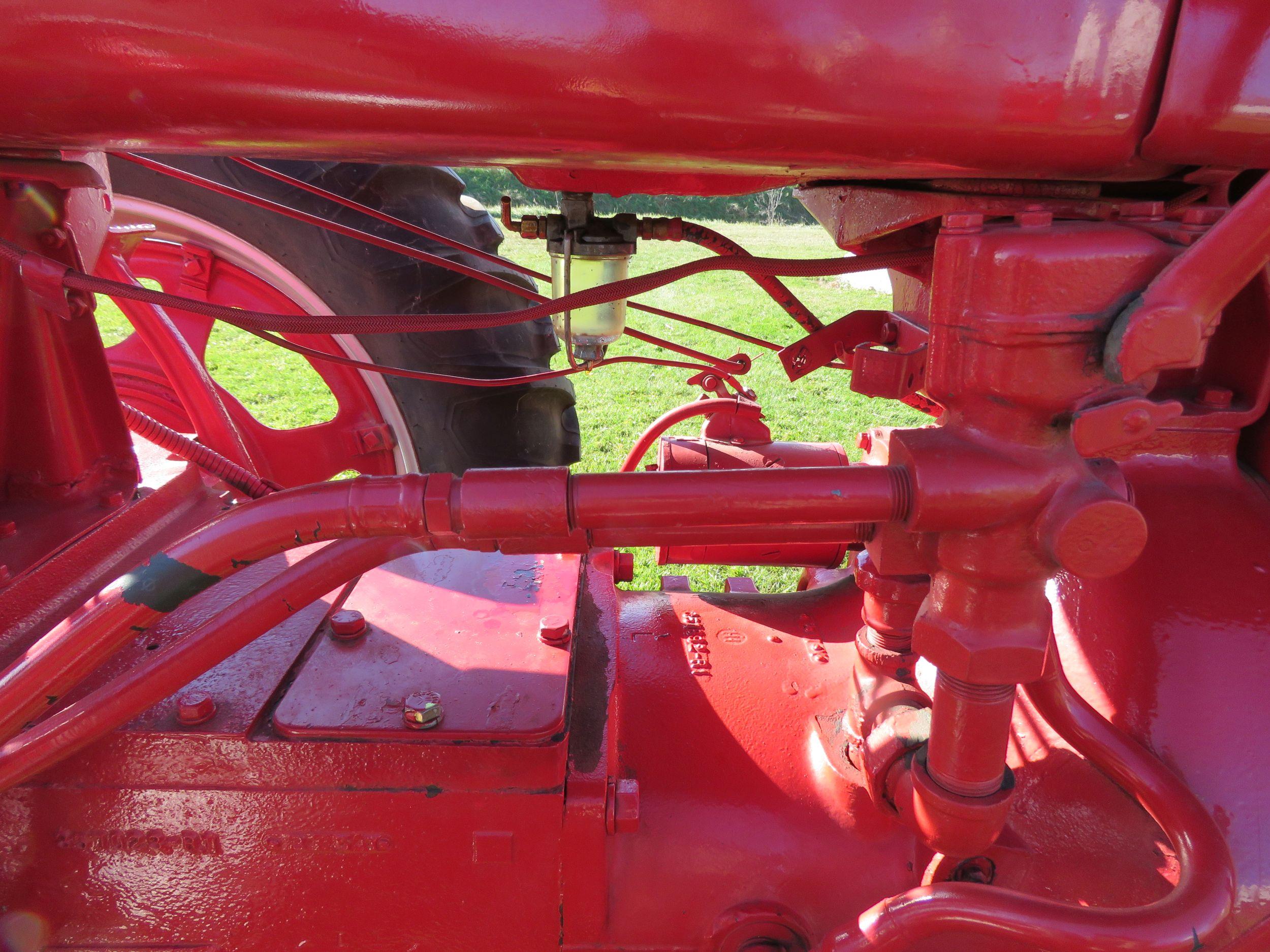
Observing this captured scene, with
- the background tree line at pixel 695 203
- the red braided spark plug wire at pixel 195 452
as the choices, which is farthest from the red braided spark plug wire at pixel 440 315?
the background tree line at pixel 695 203

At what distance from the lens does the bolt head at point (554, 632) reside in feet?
3.97

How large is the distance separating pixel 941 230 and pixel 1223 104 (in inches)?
9.3

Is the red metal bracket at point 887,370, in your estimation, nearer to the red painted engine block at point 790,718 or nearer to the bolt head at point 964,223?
the red painted engine block at point 790,718

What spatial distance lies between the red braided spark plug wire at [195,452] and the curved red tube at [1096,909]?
1142 mm

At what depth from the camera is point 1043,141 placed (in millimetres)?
723

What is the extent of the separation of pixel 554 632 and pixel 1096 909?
28.8 inches

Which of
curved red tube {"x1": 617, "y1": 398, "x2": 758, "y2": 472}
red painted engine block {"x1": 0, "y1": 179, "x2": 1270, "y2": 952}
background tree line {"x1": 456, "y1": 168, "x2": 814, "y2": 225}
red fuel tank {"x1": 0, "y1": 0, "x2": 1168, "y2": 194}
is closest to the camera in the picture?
red fuel tank {"x1": 0, "y1": 0, "x2": 1168, "y2": 194}

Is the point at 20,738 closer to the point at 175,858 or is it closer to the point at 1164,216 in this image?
the point at 175,858

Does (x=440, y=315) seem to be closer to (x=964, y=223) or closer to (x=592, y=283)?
(x=592, y=283)

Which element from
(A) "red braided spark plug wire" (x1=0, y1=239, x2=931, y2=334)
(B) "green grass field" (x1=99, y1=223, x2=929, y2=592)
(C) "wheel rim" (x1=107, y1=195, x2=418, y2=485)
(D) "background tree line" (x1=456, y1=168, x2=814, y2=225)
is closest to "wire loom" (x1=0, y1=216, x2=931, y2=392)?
(A) "red braided spark plug wire" (x1=0, y1=239, x2=931, y2=334)

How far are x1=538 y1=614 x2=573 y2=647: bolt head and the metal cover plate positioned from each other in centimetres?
2

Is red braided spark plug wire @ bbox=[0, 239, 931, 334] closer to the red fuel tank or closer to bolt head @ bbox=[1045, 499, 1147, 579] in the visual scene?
the red fuel tank

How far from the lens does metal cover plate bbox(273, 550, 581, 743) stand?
106cm

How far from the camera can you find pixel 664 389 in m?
5.08
